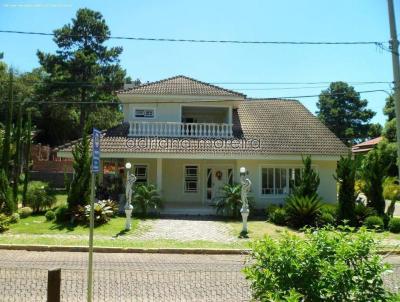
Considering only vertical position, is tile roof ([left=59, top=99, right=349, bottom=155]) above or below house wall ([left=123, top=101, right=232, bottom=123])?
below

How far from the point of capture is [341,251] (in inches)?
185

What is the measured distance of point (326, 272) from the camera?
4.60 meters

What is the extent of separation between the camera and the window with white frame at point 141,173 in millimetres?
23469

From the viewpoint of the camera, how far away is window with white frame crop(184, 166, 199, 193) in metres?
24.1

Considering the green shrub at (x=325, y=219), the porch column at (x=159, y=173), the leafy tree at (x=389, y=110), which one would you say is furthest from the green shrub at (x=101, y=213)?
the leafy tree at (x=389, y=110)

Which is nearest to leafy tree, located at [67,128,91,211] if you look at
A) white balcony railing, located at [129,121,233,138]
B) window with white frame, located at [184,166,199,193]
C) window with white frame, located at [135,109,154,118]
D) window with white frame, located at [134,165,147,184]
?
white balcony railing, located at [129,121,233,138]

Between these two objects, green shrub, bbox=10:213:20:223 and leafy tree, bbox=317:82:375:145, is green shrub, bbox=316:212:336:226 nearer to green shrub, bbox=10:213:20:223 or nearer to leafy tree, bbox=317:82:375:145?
green shrub, bbox=10:213:20:223

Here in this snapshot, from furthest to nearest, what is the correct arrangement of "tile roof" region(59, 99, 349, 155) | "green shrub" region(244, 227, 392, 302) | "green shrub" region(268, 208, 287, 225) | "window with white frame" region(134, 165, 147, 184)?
"window with white frame" region(134, 165, 147, 184), "tile roof" region(59, 99, 349, 155), "green shrub" region(268, 208, 287, 225), "green shrub" region(244, 227, 392, 302)

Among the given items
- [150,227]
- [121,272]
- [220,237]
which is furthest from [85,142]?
[121,272]

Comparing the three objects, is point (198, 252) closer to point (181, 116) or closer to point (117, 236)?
point (117, 236)

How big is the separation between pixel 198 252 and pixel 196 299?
5.49 meters

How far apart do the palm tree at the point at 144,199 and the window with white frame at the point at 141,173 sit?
11.3 feet

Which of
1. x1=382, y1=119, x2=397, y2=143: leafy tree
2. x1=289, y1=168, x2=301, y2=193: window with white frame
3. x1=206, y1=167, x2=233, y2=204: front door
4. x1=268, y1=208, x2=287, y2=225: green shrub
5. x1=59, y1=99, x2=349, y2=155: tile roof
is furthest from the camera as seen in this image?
x1=382, y1=119, x2=397, y2=143: leafy tree

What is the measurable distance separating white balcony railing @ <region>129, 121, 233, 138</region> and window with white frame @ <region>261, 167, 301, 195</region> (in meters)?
3.12
